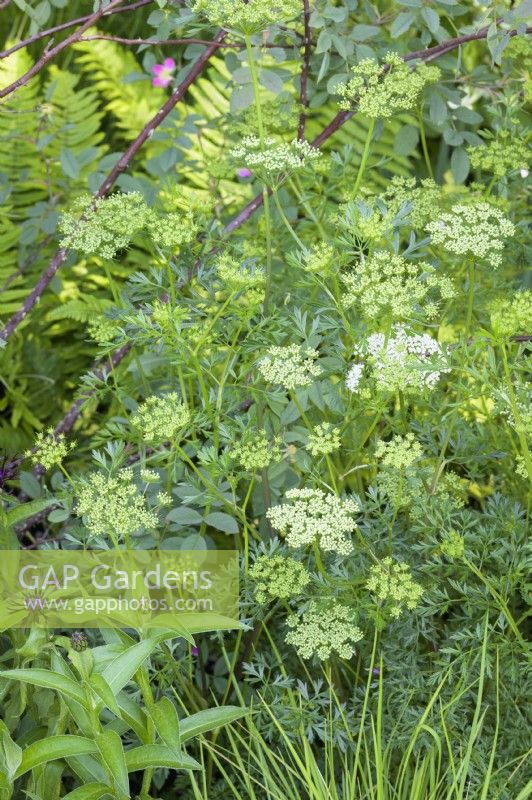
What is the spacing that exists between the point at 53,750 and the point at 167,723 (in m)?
0.17

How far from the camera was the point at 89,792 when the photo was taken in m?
1.55

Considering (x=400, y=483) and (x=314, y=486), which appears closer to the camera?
(x=400, y=483)

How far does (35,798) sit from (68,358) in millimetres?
1986

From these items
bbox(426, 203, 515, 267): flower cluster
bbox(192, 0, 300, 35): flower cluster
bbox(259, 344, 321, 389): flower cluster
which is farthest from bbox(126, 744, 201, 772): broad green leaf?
bbox(192, 0, 300, 35): flower cluster

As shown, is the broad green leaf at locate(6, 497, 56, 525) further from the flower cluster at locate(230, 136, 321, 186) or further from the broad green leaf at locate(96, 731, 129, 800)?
the flower cluster at locate(230, 136, 321, 186)

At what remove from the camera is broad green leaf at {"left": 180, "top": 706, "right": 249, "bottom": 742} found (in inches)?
64.2

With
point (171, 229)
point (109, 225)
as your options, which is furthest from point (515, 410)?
point (109, 225)

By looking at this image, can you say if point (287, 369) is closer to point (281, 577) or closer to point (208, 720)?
point (281, 577)

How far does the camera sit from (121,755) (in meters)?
1.47

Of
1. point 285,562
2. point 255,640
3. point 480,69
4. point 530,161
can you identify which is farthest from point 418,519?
point 480,69

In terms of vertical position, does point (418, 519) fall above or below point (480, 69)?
below

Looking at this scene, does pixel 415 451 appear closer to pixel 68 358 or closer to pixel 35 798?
pixel 35 798

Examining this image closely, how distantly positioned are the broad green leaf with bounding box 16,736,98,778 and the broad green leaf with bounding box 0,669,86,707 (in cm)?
6

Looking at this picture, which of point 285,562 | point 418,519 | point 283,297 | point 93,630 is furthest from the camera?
point 283,297
